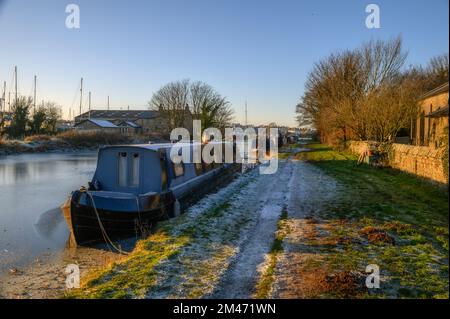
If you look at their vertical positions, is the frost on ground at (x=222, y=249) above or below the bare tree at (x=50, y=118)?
below

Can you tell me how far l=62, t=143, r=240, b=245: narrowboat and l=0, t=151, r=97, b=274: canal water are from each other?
853mm

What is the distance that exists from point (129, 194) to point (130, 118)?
79050 millimetres

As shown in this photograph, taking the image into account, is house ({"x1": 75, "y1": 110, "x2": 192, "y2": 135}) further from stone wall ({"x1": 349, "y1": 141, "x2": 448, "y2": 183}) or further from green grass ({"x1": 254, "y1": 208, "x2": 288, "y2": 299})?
green grass ({"x1": 254, "y1": 208, "x2": 288, "y2": 299})

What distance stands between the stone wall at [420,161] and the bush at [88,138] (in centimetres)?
3606

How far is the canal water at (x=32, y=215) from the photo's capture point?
804 centimetres

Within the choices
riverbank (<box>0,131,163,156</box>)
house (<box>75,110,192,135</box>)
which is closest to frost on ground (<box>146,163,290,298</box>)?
riverbank (<box>0,131,163,156</box>)

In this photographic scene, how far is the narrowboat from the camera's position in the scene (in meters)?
8.41

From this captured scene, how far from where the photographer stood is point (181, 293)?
471 cm

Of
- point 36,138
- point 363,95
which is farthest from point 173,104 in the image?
point 363,95

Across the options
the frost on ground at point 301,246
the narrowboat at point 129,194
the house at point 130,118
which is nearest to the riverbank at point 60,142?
the house at point 130,118

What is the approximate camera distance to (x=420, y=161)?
46.4 feet

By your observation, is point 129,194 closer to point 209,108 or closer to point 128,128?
point 209,108
